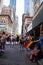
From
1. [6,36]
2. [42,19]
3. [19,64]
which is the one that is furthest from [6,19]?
[19,64]

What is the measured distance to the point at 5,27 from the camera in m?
116

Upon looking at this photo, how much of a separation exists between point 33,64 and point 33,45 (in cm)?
99

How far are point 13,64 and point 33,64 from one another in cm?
102

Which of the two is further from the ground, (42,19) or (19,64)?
(42,19)

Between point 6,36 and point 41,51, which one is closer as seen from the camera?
point 41,51

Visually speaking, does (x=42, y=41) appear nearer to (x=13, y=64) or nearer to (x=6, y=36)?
(x=13, y=64)

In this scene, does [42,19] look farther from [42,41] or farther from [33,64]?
[42,41]

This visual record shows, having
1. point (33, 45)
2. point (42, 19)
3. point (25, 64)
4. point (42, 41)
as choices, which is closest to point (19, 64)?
point (25, 64)

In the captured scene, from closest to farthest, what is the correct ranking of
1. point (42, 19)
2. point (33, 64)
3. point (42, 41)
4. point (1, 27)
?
point (42, 41), point (33, 64), point (42, 19), point (1, 27)

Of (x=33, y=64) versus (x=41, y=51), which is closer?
(x=41, y=51)

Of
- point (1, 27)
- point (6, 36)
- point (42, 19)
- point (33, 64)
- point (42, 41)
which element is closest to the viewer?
point (42, 41)

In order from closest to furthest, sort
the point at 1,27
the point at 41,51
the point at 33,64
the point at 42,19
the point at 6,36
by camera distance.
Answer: the point at 41,51, the point at 33,64, the point at 6,36, the point at 42,19, the point at 1,27

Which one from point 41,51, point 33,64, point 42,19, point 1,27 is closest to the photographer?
point 41,51

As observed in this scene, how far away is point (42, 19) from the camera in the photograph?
88.7 feet
